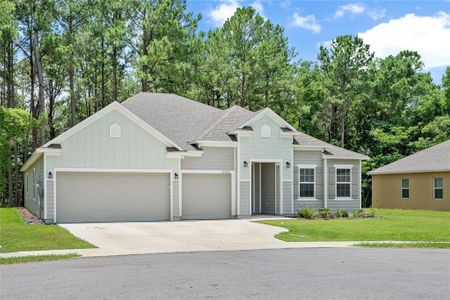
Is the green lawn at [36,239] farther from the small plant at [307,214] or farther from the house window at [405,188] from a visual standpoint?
the house window at [405,188]

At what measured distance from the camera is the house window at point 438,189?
33.5 metres

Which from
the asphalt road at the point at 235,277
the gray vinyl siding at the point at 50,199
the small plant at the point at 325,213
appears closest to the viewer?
the asphalt road at the point at 235,277

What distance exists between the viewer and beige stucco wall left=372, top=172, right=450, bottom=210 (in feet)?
109

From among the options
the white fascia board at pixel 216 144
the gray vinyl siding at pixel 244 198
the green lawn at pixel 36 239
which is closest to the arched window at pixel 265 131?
the white fascia board at pixel 216 144

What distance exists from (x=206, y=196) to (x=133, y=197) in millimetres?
3430

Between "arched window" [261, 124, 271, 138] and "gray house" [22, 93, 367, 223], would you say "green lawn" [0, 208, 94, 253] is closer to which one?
"gray house" [22, 93, 367, 223]

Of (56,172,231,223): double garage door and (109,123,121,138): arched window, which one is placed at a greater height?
(109,123,121,138): arched window

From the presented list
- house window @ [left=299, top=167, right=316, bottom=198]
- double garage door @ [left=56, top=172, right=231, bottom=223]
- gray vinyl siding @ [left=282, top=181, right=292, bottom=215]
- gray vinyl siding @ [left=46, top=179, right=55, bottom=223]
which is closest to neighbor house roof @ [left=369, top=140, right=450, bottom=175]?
house window @ [left=299, top=167, right=316, bottom=198]

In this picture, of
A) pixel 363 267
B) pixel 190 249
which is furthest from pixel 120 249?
pixel 363 267

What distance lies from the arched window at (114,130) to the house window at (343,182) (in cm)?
1158

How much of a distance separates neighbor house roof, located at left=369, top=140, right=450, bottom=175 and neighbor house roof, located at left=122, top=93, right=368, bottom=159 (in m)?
5.76

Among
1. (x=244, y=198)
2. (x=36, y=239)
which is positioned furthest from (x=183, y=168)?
(x=36, y=239)

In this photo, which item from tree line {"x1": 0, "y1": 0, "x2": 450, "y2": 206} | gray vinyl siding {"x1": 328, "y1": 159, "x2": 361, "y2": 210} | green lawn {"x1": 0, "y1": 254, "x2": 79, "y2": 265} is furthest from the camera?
tree line {"x1": 0, "y1": 0, "x2": 450, "y2": 206}

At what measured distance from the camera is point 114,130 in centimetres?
2411
